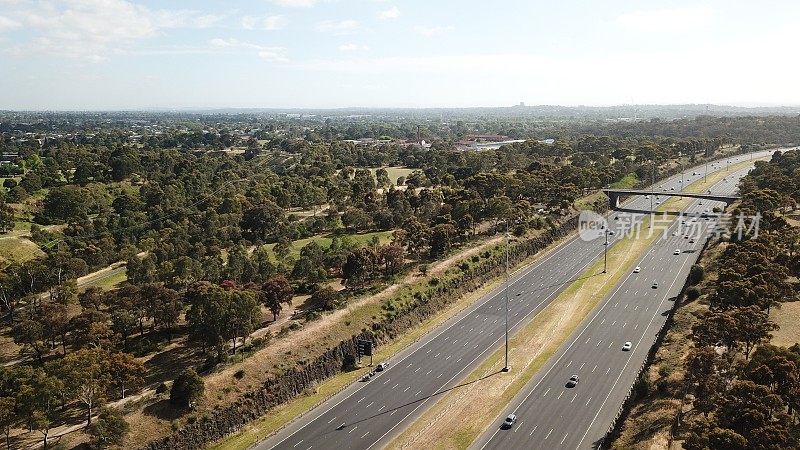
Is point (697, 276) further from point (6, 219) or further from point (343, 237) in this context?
point (6, 219)

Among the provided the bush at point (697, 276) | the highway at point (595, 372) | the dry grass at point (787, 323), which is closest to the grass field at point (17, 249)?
the highway at point (595, 372)

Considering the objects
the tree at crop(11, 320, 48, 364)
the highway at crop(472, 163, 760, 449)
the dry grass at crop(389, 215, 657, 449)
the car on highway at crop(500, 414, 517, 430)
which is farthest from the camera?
the tree at crop(11, 320, 48, 364)

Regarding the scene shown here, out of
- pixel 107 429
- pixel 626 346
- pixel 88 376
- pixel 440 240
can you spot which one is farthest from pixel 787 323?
pixel 88 376

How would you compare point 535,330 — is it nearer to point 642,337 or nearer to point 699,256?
point 642,337

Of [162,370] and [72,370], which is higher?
[72,370]

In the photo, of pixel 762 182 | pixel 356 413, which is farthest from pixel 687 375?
pixel 762 182

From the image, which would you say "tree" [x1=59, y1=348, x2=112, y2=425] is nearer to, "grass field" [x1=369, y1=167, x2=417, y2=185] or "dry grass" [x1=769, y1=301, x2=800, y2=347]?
"dry grass" [x1=769, y1=301, x2=800, y2=347]

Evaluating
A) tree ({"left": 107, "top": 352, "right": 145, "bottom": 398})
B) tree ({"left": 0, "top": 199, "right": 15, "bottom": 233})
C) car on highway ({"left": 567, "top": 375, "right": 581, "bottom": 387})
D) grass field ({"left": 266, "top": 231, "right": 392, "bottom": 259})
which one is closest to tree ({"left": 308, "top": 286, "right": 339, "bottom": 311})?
tree ({"left": 107, "top": 352, "right": 145, "bottom": 398})
